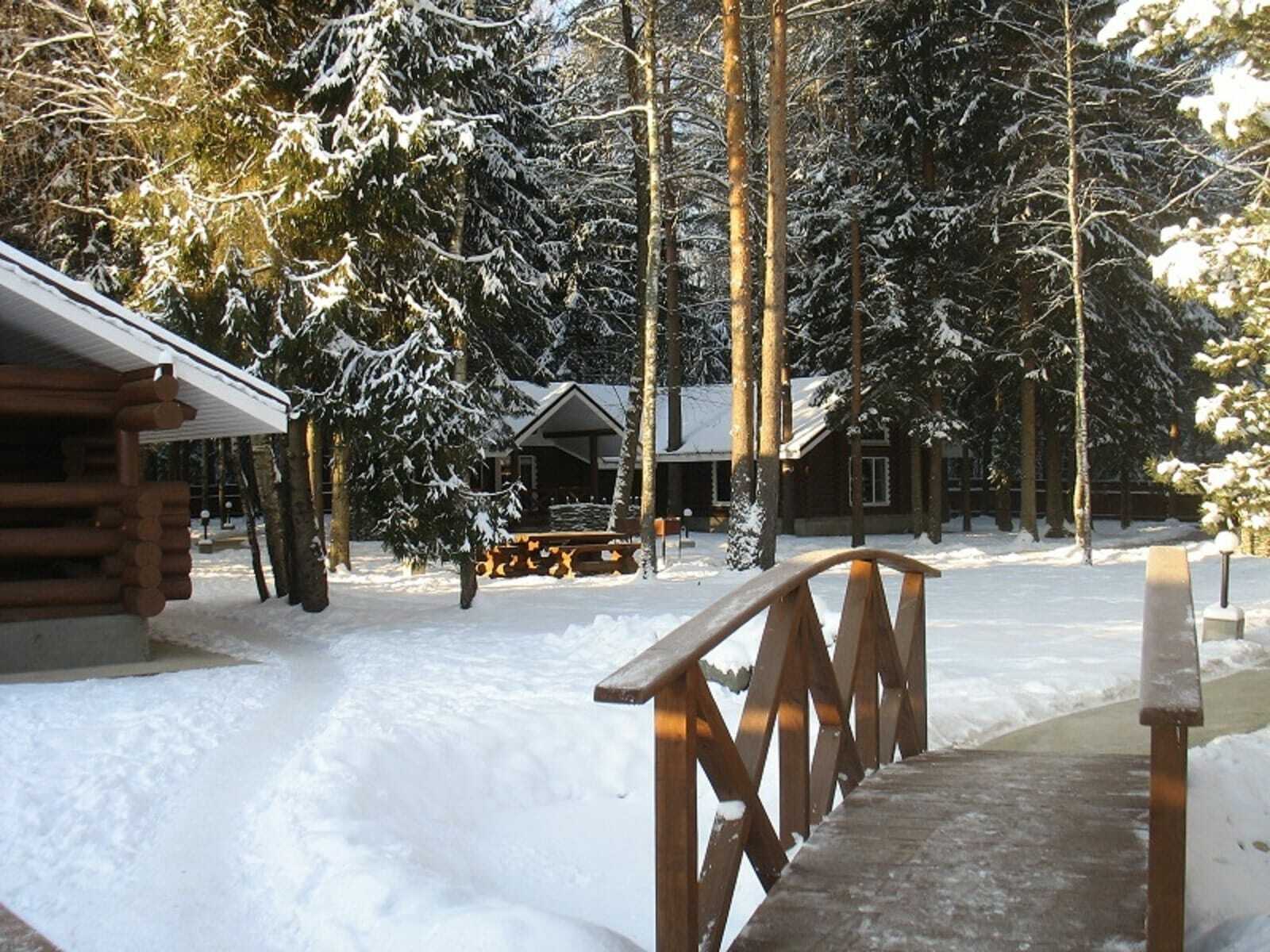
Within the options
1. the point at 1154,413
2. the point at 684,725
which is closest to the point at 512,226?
the point at 1154,413

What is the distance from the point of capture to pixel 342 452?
1769 centimetres

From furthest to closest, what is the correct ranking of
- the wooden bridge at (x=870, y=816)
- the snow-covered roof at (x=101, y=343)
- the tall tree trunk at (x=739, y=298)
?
the tall tree trunk at (x=739, y=298)
the snow-covered roof at (x=101, y=343)
the wooden bridge at (x=870, y=816)

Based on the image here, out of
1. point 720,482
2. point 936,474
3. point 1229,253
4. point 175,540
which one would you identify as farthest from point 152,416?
point 720,482

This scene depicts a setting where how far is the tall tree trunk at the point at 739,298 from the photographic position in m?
19.1

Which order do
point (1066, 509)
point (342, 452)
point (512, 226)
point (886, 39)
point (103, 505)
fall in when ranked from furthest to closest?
point (1066, 509) → point (886, 39) → point (512, 226) → point (342, 452) → point (103, 505)

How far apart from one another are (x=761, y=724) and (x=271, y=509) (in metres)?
12.4

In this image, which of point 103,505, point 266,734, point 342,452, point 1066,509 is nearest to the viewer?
point 266,734

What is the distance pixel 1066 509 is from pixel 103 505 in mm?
39710

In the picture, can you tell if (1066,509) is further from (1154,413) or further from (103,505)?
(103,505)

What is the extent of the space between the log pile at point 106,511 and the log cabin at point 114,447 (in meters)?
0.01

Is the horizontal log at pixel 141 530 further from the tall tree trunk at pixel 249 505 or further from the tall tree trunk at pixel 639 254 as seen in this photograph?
the tall tree trunk at pixel 639 254

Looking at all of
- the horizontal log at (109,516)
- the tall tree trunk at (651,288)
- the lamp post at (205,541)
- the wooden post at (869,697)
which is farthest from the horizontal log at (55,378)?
the lamp post at (205,541)

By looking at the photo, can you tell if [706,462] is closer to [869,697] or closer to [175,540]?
[175,540]

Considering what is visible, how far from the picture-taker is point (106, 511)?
10.2 meters
